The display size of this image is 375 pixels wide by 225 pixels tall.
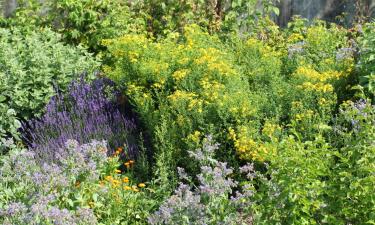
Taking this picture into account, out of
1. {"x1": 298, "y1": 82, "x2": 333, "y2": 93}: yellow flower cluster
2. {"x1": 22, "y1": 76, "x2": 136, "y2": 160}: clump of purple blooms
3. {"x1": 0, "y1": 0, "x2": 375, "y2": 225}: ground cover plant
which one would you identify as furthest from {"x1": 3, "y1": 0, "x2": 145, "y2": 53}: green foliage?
{"x1": 298, "y1": 82, "x2": 333, "y2": 93}: yellow flower cluster

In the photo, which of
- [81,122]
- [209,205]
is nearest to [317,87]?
[209,205]

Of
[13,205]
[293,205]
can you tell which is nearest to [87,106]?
[13,205]

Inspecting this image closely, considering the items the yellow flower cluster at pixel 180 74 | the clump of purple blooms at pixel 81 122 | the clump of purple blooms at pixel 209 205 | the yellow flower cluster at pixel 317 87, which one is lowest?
the clump of purple blooms at pixel 81 122

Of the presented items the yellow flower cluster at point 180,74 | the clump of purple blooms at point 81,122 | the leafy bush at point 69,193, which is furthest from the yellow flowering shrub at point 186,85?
the leafy bush at point 69,193

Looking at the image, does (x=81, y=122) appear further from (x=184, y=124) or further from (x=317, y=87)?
(x=317, y=87)

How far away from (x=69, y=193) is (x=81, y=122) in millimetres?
1887

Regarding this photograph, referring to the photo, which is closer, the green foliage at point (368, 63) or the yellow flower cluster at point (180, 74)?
the green foliage at point (368, 63)

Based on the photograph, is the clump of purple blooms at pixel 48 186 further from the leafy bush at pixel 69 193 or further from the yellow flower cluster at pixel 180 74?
the yellow flower cluster at pixel 180 74

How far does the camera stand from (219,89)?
5.54m

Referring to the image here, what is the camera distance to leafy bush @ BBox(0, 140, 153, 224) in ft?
13.0

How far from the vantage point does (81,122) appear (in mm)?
6199

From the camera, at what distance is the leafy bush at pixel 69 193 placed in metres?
3.95

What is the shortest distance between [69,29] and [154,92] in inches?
95.5

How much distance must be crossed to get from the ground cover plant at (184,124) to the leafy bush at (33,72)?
16 mm
